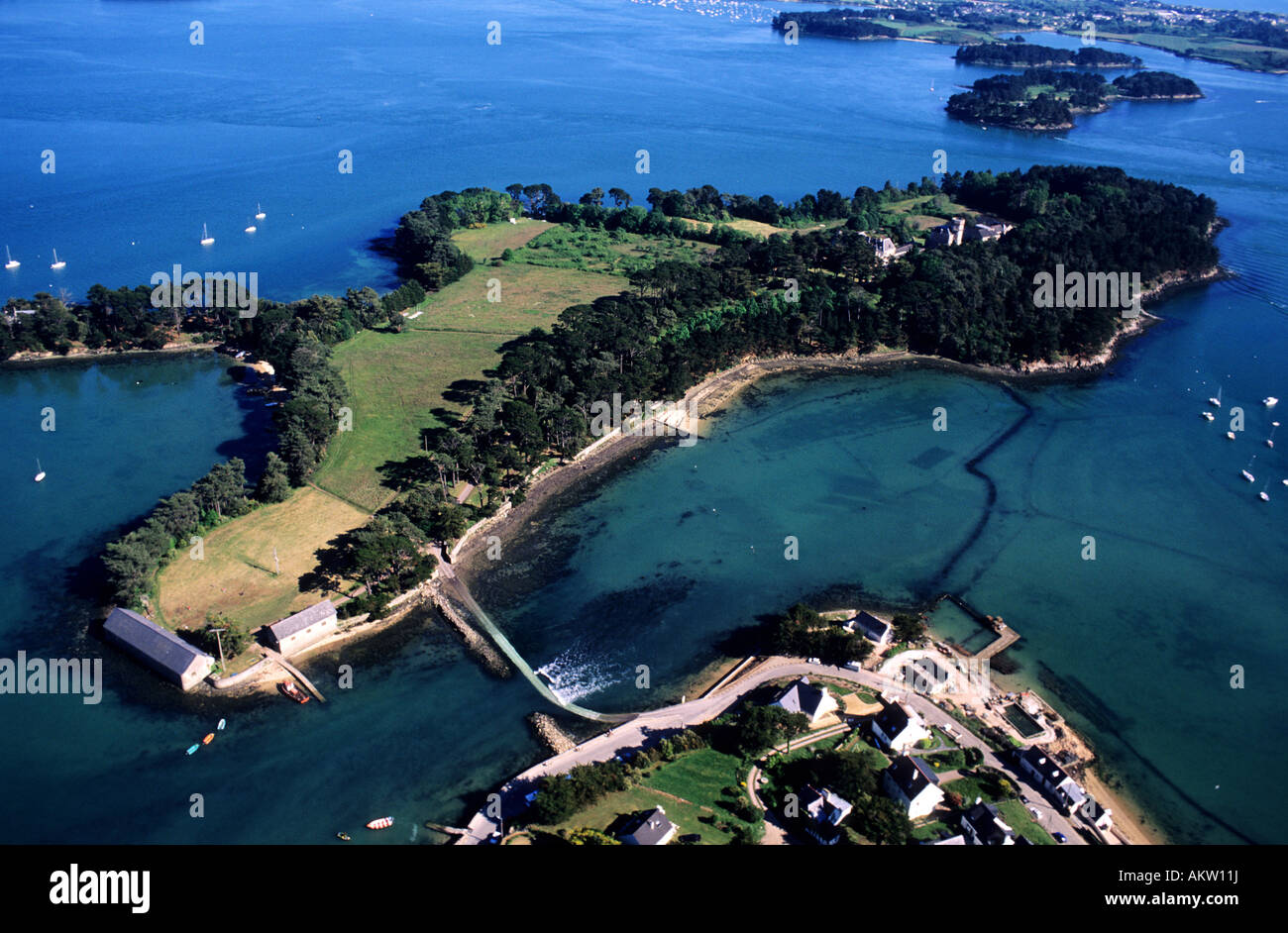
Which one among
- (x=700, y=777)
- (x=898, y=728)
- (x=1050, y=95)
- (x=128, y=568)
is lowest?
(x=700, y=777)

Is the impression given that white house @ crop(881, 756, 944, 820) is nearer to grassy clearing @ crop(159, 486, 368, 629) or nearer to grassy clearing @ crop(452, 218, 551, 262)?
grassy clearing @ crop(159, 486, 368, 629)

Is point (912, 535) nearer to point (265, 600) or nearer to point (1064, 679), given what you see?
point (1064, 679)

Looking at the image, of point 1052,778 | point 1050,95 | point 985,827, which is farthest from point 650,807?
point 1050,95

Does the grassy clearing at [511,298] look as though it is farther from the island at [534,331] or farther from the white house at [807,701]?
the white house at [807,701]

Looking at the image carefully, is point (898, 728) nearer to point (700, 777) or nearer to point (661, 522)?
point (700, 777)

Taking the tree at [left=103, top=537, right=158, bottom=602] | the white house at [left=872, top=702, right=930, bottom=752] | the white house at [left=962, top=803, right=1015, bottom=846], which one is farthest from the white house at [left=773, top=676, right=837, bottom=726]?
the tree at [left=103, top=537, right=158, bottom=602]
